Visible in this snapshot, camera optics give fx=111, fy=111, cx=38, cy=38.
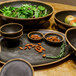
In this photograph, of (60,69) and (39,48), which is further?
(39,48)

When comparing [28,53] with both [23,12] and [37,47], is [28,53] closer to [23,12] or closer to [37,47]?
[37,47]

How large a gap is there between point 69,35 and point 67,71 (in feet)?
1.08

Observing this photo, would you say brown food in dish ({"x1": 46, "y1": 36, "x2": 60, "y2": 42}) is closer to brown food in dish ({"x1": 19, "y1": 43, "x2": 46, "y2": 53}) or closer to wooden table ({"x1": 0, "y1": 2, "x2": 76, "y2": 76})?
brown food in dish ({"x1": 19, "y1": 43, "x2": 46, "y2": 53})

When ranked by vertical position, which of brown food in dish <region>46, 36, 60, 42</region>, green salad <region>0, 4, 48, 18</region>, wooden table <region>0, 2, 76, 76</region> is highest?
green salad <region>0, 4, 48, 18</region>

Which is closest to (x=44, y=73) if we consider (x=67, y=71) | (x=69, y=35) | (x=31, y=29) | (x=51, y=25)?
(x=67, y=71)

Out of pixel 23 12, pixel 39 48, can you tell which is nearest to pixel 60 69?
pixel 39 48

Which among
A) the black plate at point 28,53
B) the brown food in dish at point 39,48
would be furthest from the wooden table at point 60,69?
the brown food in dish at point 39,48

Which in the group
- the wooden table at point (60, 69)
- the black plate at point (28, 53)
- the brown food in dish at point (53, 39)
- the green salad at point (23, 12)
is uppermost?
the green salad at point (23, 12)

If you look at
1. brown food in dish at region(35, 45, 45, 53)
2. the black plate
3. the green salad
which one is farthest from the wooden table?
the green salad

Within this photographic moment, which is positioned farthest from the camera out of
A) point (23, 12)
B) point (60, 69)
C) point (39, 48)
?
point (23, 12)

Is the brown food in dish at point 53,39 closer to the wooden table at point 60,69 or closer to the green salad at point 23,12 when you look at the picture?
the wooden table at point 60,69

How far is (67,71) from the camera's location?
804mm

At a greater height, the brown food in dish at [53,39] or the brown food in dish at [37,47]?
the brown food in dish at [53,39]

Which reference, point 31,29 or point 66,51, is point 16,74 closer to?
point 66,51
